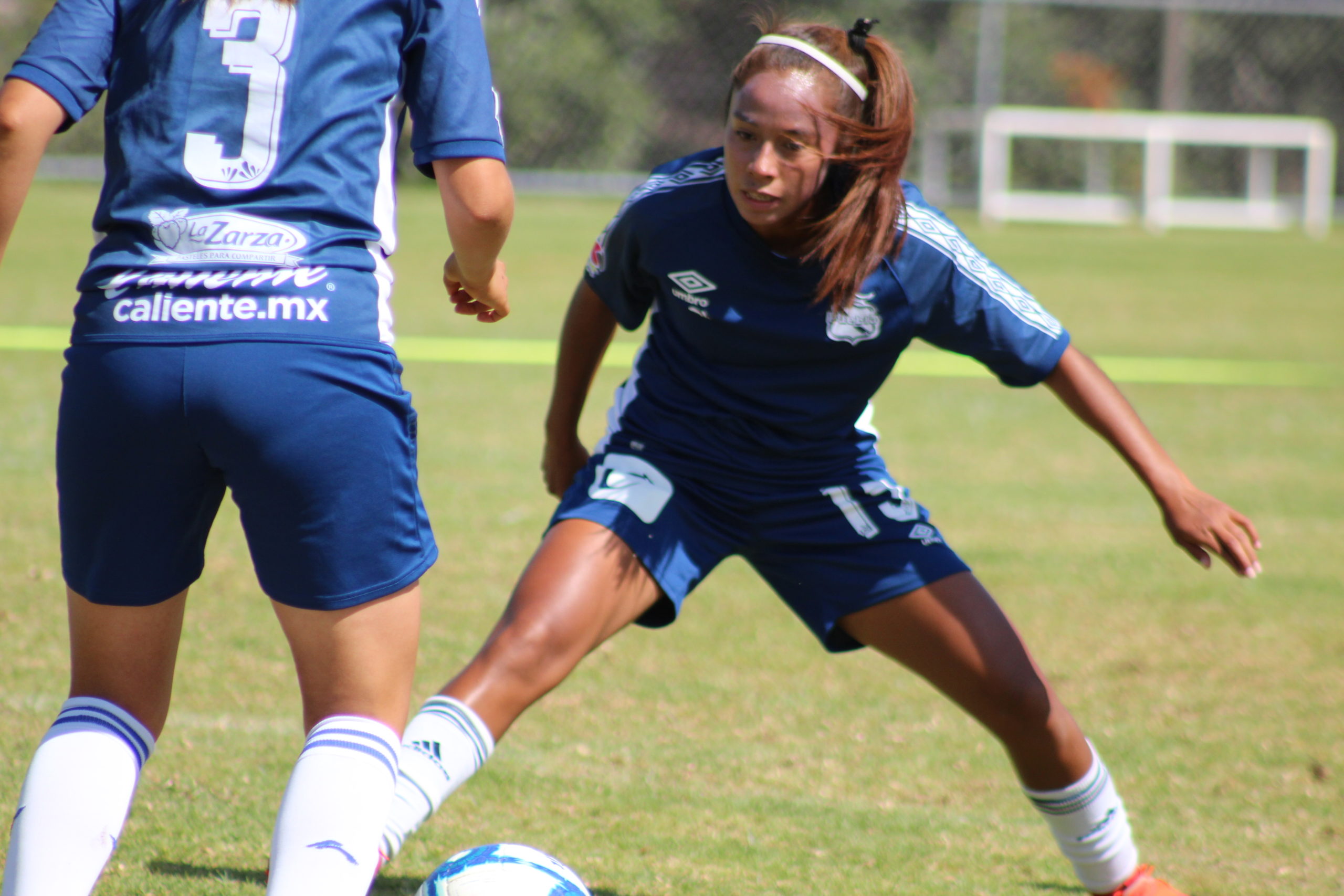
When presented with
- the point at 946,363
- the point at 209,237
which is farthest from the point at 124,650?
the point at 946,363

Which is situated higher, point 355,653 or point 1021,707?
point 355,653

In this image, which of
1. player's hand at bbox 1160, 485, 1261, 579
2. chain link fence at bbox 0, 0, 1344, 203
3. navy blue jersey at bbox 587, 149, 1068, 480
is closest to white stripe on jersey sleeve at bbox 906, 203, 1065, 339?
navy blue jersey at bbox 587, 149, 1068, 480

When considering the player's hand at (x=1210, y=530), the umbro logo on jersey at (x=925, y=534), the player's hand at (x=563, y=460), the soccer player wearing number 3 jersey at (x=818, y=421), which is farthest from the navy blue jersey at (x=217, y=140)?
the player's hand at (x=1210, y=530)

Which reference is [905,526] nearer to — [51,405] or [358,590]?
[358,590]

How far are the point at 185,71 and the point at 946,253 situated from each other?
1512mm

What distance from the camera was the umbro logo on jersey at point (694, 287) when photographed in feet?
9.24

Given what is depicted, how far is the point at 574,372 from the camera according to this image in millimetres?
3064

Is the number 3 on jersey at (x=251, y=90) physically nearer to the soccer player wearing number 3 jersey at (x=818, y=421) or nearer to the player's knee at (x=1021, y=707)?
the soccer player wearing number 3 jersey at (x=818, y=421)

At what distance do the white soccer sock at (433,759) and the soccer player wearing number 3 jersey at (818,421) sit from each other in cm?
14

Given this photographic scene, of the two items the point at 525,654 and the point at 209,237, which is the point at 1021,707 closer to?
the point at 525,654

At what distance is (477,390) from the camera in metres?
8.55

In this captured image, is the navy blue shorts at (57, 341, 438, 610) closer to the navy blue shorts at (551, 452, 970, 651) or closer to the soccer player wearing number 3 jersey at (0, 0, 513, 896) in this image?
the soccer player wearing number 3 jersey at (0, 0, 513, 896)

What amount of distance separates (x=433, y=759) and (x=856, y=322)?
1179 millimetres

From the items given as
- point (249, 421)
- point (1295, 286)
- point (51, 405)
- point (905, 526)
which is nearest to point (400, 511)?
point (249, 421)
